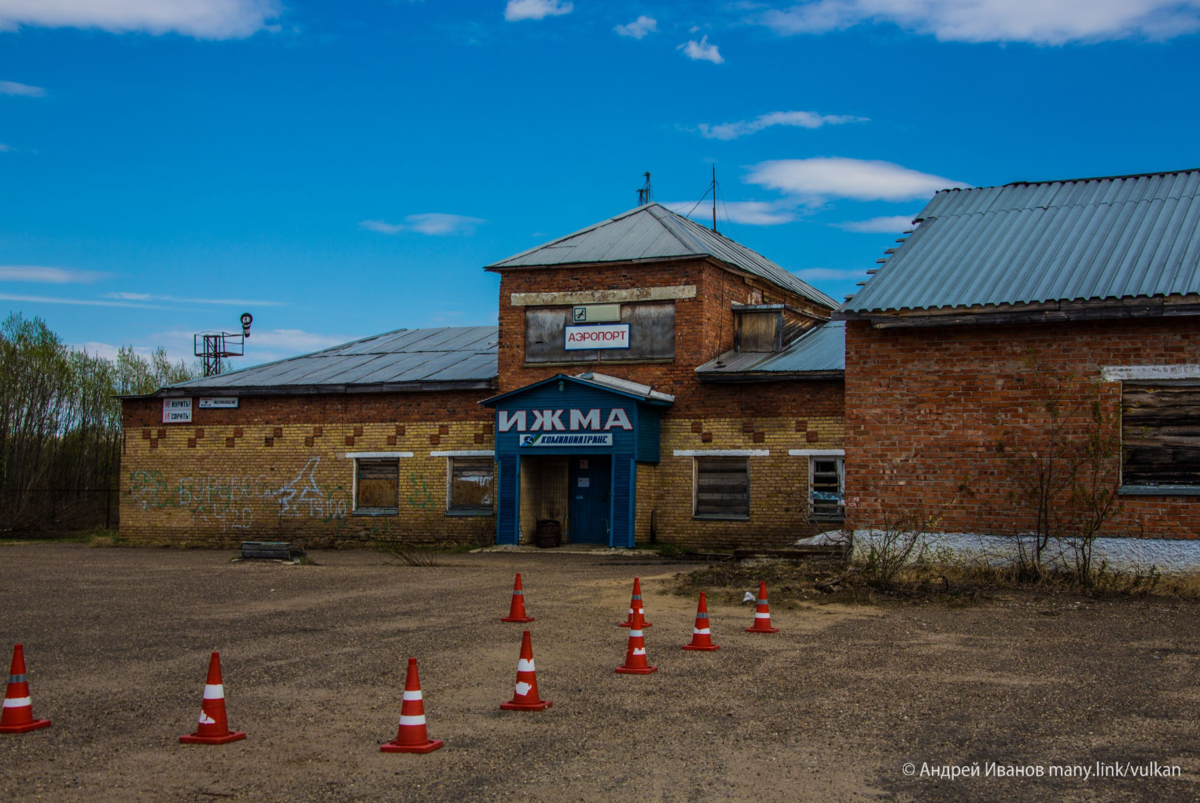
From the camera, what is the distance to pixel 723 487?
2389cm

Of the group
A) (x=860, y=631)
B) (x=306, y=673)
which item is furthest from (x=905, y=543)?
(x=306, y=673)

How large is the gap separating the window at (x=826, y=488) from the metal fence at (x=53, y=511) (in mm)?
21870

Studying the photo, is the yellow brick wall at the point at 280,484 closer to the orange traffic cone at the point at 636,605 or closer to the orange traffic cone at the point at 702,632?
the orange traffic cone at the point at 636,605

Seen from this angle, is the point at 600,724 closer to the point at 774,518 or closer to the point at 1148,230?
the point at 1148,230

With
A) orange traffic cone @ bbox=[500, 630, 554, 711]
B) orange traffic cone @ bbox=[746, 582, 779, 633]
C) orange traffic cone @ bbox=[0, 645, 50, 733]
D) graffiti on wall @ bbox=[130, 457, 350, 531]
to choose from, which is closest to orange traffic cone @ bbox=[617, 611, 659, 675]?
orange traffic cone @ bbox=[500, 630, 554, 711]

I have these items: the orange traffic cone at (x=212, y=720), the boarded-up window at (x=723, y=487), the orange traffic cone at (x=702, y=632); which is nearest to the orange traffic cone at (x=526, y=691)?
the orange traffic cone at (x=212, y=720)

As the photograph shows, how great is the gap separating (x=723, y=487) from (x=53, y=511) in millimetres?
24141

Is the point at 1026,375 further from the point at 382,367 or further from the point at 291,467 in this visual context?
the point at 291,467

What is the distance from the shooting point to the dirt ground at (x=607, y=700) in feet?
19.8

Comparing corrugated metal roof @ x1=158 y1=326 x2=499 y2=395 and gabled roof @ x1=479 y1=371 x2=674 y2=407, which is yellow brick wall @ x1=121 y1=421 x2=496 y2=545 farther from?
gabled roof @ x1=479 y1=371 x2=674 y2=407

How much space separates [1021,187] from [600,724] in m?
15.5

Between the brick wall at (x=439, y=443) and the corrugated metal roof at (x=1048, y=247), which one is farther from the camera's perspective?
the brick wall at (x=439, y=443)

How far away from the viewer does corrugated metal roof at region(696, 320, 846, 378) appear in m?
23.4

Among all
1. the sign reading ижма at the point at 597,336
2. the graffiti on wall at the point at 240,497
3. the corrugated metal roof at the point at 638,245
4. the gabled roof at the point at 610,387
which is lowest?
the graffiti on wall at the point at 240,497
